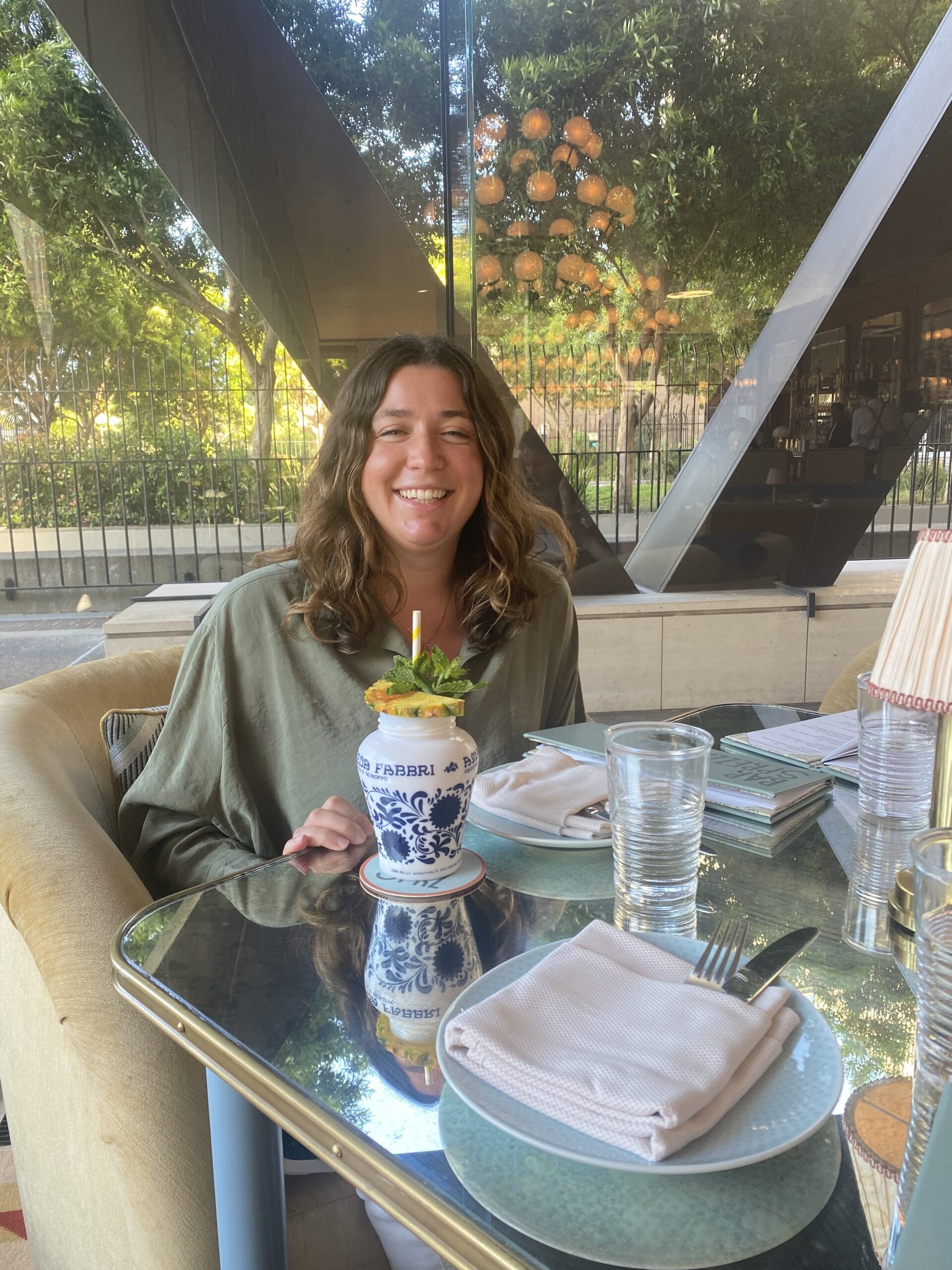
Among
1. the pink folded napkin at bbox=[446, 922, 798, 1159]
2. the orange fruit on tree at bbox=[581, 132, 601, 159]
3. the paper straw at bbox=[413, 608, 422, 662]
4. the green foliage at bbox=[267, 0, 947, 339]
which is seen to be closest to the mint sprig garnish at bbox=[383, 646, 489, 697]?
the paper straw at bbox=[413, 608, 422, 662]

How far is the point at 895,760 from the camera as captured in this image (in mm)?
1108

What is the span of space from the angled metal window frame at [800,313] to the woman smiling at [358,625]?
2.62 meters

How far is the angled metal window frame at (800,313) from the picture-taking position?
3770 mm

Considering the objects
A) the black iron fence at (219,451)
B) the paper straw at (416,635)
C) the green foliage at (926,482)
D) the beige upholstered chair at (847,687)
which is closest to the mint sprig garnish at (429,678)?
the paper straw at (416,635)

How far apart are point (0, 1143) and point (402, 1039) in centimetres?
134

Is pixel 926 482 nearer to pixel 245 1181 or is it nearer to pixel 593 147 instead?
pixel 593 147

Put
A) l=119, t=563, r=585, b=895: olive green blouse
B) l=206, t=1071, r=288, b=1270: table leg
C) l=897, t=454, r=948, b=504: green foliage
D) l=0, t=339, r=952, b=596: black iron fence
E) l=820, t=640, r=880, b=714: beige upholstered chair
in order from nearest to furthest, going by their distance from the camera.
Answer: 1. l=206, t=1071, r=288, b=1270: table leg
2. l=119, t=563, r=585, b=895: olive green blouse
3. l=820, t=640, r=880, b=714: beige upholstered chair
4. l=0, t=339, r=952, b=596: black iron fence
5. l=897, t=454, r=948, b=504: green foliage

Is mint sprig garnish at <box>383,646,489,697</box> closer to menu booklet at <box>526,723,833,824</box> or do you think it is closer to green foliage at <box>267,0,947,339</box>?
menu booklet at <box>526,723,833,824</box>

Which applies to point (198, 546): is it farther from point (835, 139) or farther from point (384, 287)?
point (835, 139)

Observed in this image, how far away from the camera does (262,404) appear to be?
3766mm

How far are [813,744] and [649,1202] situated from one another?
104cm

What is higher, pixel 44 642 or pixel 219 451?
pixel 219 451

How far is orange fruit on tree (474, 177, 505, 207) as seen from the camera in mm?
3807

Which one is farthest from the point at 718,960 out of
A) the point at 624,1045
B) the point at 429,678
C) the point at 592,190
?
the point at 592,190
